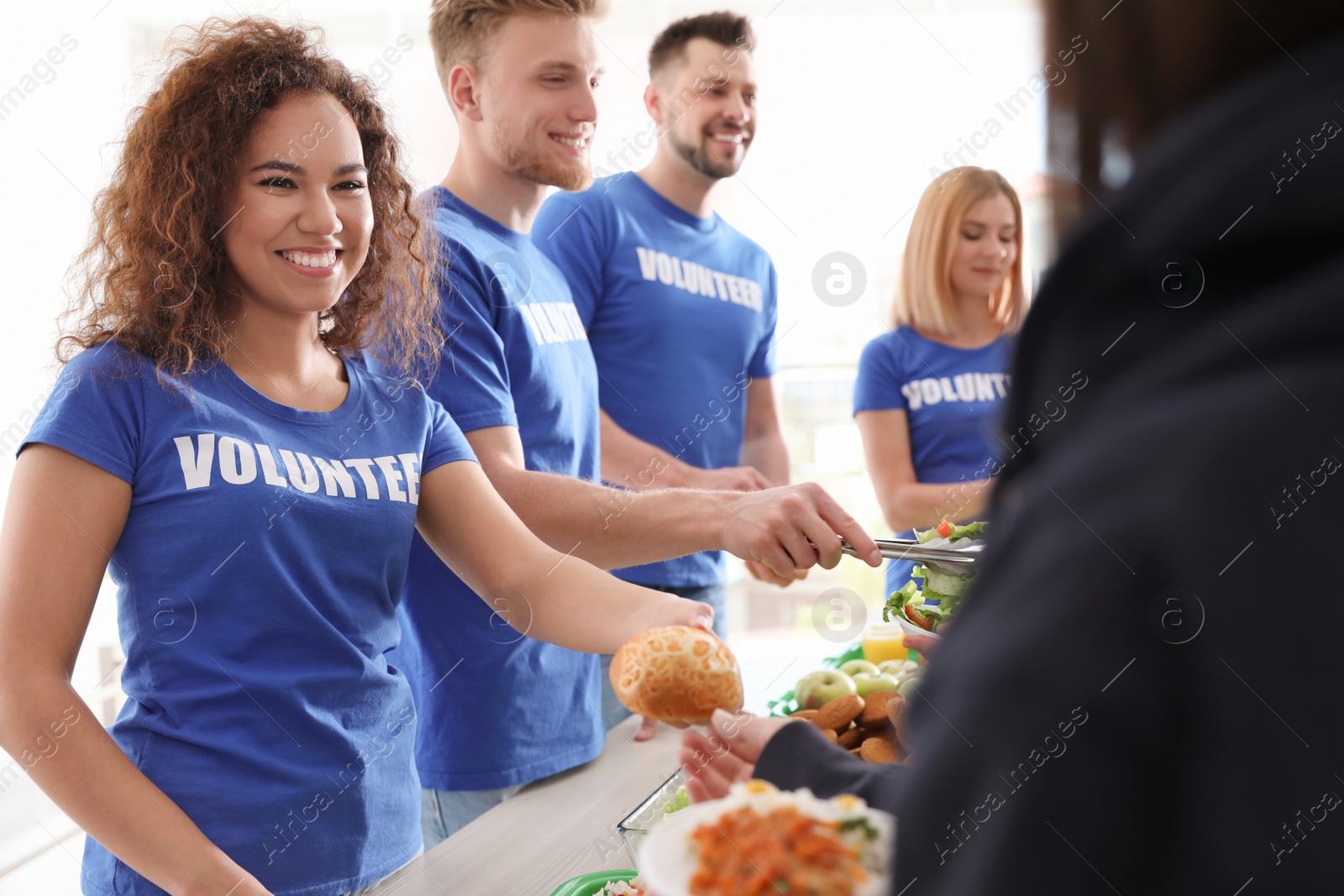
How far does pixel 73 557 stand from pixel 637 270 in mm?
1425

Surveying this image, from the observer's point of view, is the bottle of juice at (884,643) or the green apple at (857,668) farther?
the bottle of juice at (884,643)

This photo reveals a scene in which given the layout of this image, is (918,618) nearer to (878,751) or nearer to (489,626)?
(878,751)

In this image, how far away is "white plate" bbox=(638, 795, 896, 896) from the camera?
63 cm

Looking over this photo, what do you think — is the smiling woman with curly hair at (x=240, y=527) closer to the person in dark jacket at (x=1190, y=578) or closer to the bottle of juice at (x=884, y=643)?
the bottle of juice at (x=884, y=643)

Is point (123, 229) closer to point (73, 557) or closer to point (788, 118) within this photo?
point (73, 557)

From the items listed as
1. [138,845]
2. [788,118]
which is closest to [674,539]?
[138,845]

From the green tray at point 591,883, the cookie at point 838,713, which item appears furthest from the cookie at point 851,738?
the green tray at point 591,883

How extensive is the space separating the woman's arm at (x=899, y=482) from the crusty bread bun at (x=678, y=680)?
145 centimetres

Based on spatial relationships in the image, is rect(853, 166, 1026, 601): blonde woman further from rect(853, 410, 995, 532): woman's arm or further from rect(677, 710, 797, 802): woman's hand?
rect(677, 710, 797, 802): woman's hand

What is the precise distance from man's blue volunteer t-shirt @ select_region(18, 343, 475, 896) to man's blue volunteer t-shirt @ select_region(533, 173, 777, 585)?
0.95 m

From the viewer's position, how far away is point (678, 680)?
41.5 inches

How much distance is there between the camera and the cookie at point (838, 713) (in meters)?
1.29

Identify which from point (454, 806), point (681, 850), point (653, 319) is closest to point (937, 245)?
point (653, 319)

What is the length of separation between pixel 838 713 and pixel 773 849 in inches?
26.3
